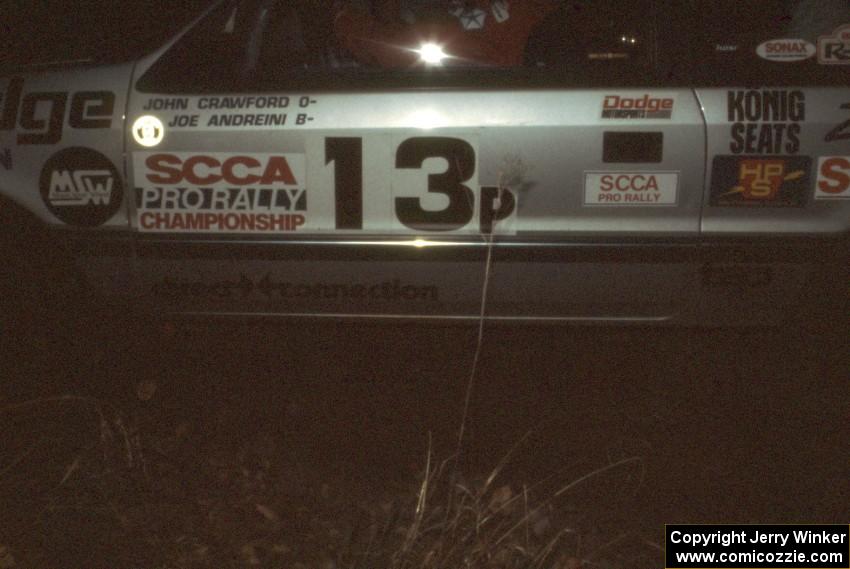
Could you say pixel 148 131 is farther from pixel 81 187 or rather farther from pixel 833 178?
pixel 833 178

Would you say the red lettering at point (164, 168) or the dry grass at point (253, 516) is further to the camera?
the red lettering at point (164, 168)

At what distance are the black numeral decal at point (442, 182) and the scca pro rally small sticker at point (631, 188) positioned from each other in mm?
387

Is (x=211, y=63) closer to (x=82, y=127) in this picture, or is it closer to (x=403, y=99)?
(x=82, y=127)

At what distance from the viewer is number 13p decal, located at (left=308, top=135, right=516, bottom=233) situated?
330 cm

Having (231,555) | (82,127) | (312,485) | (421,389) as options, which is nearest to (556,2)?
(421,389)

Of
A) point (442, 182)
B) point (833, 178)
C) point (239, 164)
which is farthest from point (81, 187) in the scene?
point (833, 178)

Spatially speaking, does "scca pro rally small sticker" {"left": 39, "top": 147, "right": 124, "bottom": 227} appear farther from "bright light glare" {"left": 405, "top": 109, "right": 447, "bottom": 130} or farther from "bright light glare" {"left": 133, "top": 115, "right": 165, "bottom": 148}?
"bright light glare" {"left": 405, "top": 109, "right": 447, "bottom": 130}

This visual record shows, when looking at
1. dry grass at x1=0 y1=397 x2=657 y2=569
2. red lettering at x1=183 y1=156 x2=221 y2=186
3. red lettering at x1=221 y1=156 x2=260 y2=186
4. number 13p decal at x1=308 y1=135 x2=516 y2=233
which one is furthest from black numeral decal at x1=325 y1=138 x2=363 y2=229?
dry grass at x1=0 y1=397 x2=657 y2=569

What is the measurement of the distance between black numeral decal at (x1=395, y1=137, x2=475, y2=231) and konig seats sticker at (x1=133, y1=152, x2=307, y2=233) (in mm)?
341

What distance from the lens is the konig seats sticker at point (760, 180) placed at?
3.24 m

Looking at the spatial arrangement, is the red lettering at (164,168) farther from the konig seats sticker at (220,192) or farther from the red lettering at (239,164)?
the red lettering at (239,164)

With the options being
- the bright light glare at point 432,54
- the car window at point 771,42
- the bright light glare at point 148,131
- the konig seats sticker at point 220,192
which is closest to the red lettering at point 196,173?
the konig seats sticker at point 220,192

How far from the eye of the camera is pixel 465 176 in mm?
3305

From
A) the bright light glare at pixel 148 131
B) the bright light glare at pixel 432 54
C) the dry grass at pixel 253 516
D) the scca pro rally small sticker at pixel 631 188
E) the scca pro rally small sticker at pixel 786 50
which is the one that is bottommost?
the dry grass at pixel 253 516
